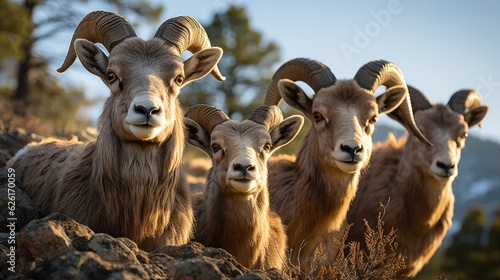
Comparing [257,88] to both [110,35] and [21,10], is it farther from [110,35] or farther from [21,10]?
[110,35]

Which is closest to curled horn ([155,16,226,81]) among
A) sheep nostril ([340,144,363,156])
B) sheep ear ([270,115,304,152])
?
sheep ear ([270,115,304,152])

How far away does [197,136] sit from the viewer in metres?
8.38

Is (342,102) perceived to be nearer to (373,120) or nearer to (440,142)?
(373,120)

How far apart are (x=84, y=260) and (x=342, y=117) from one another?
4953mm

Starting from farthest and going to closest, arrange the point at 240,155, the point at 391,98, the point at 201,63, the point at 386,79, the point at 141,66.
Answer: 1. the point at 386,79
2. the point at 391,98
3. the point at 201,63
4. the point at 240,155
5. the point at 141,66

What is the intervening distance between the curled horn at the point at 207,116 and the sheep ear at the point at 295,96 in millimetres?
1661

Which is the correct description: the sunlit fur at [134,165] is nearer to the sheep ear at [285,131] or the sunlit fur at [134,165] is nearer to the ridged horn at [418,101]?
the sheep ear at [285,131]

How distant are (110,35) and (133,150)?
1.44 metres

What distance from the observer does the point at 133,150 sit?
21.8 ft

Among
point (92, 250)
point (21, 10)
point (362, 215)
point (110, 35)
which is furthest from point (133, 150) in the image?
point (21, 10)

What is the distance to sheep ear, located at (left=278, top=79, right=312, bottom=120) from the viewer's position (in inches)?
383

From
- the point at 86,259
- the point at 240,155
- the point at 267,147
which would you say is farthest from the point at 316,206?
the point at 86,259

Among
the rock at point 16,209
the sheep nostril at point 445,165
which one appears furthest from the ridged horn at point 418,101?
the rock at point 16,209

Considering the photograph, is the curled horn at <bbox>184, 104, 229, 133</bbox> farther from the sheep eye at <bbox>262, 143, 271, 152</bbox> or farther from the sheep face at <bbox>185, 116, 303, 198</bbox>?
the sheep eye at <bbox>262, 143, 271, 152</bbox>
